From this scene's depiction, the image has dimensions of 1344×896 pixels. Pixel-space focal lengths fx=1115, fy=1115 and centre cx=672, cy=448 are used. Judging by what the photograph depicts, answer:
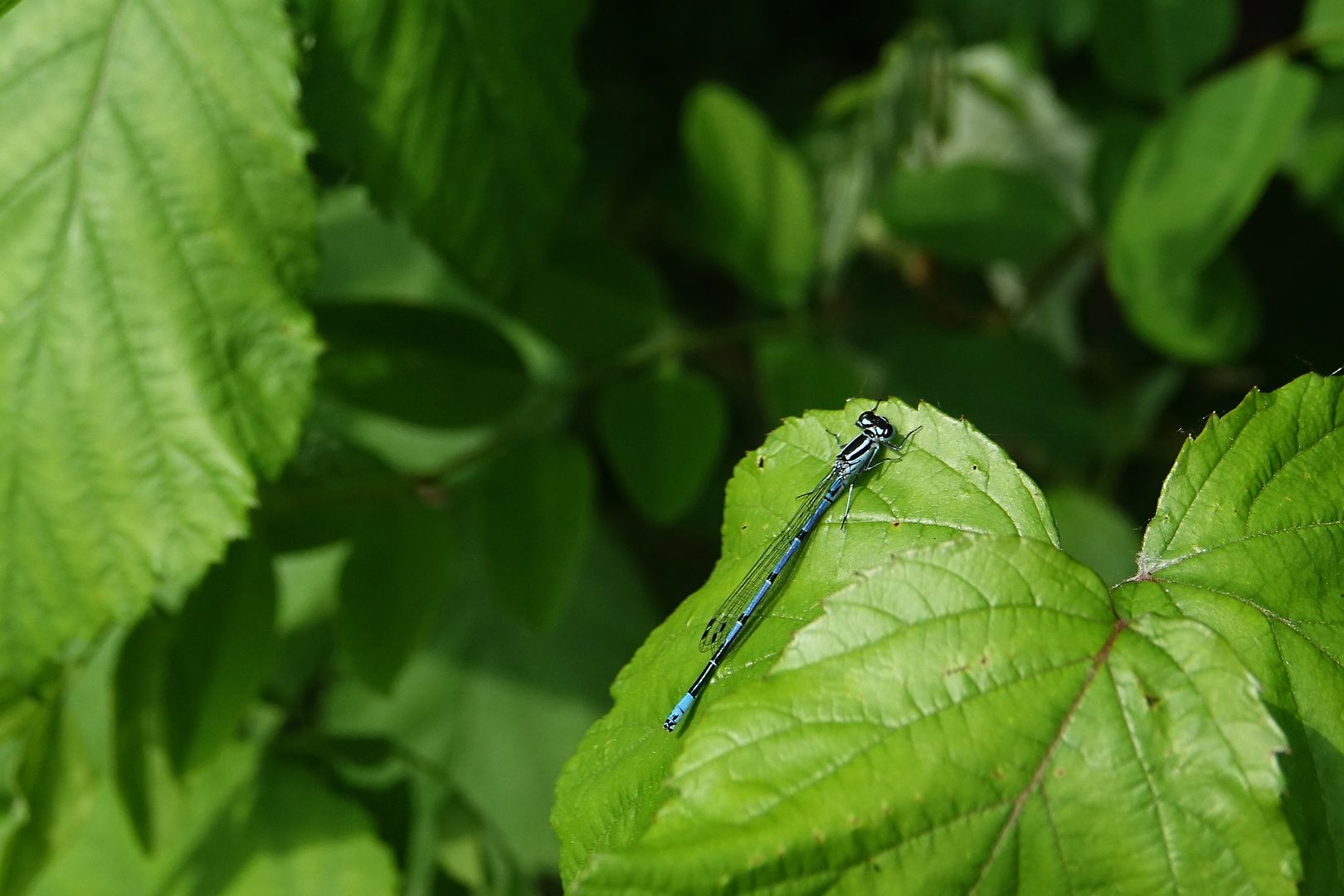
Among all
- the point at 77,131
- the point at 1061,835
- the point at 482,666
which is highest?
the point at 77,131

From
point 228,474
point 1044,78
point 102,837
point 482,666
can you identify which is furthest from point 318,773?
point 1044,78

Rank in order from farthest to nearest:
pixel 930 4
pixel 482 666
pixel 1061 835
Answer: pixel 482 666 < pixel 930 4 < pixel 1061 835

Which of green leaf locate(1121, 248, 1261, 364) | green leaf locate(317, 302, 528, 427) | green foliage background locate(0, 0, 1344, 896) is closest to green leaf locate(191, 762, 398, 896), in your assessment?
green foliage background locate(0, 0, 1344, 896)

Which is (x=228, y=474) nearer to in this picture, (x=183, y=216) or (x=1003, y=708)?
(x=183, y=216)

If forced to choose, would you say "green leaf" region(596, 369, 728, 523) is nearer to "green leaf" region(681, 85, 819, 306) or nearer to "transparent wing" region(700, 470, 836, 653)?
"green leaf" region(681, 85, 819, 306)

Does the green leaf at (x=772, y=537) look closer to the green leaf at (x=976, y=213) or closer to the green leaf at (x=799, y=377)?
the green leaf at (x=799, y=377)

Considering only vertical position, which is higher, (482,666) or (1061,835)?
(1061,835)

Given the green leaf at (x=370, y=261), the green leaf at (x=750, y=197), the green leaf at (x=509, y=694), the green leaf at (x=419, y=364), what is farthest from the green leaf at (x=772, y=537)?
the green leaf at (x=370, y=261)

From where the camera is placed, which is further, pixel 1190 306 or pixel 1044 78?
pixel 1044 78

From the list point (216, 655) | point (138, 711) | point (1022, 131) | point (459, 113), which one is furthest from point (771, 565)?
point (1022, 131)
